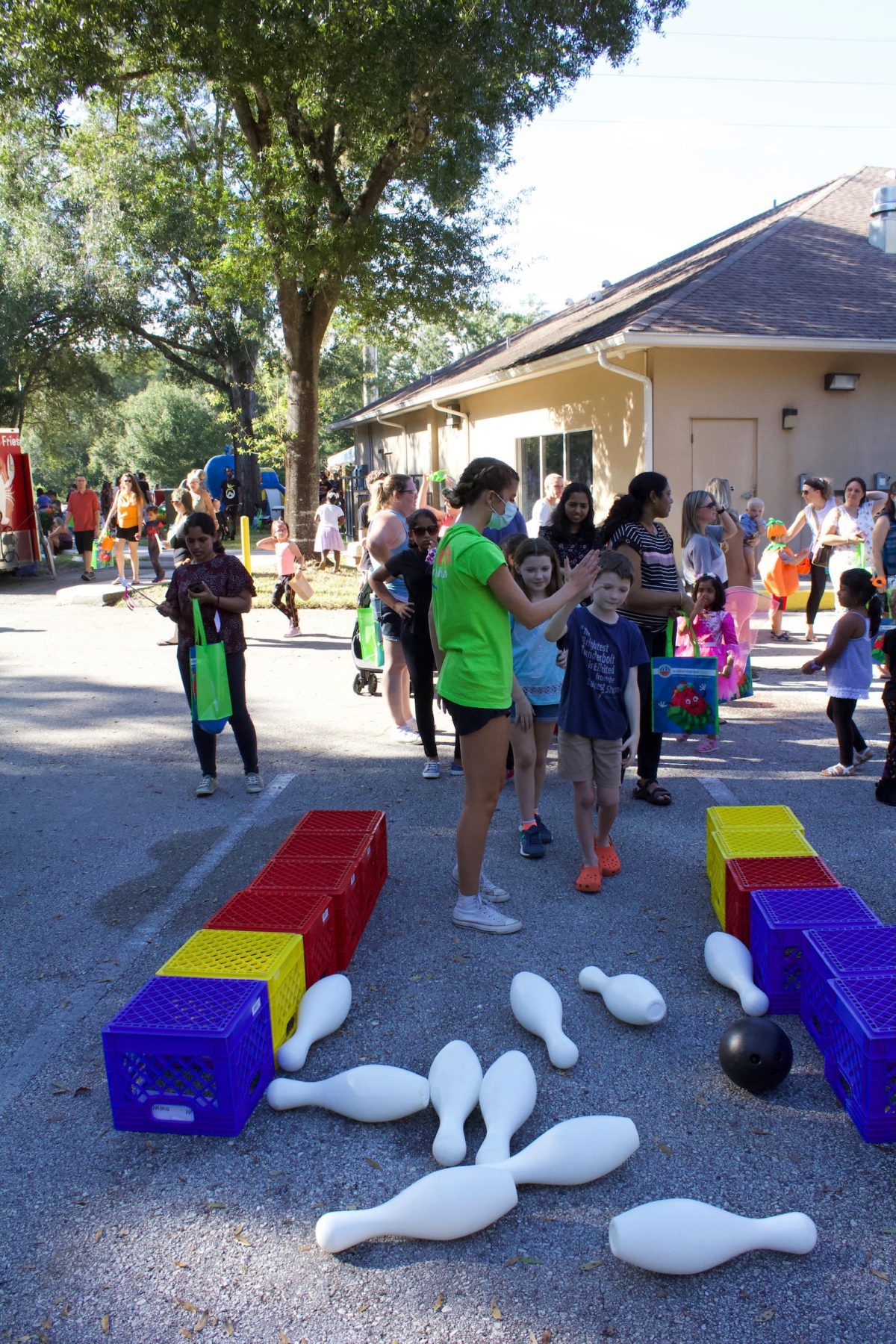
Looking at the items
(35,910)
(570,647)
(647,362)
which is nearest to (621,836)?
(570,647)

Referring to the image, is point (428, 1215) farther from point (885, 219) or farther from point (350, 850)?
point (885, 219)

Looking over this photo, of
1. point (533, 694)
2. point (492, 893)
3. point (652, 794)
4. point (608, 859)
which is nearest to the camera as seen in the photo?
point (492, 893)

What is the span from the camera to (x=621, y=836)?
219 inches

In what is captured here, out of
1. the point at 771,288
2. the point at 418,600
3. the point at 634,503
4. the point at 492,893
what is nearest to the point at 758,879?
the point at 492,893

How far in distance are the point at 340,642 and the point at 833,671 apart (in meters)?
6.83

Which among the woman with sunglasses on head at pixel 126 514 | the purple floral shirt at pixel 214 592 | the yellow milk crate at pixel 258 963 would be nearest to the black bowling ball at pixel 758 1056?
the yellow milk crate at pixel 258 963

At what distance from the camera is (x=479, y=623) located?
4109mm

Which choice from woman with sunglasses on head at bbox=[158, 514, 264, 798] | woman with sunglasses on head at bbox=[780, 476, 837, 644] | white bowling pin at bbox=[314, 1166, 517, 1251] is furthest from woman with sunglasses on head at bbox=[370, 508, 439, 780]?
woman with sunglasses on head at bbox=[780, 476, 837, 644]

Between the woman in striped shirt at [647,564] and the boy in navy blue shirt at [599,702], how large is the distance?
0.93 m

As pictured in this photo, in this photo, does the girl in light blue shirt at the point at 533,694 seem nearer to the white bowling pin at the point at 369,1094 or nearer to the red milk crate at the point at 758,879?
the red milk crate at the point at 758,879

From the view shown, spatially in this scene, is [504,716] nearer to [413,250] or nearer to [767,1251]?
[767,1251]

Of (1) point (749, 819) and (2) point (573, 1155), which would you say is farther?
(1) point (749, 819)

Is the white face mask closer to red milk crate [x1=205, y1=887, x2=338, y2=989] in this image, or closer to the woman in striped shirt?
the woman in striped shirt

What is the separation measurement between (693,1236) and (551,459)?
1634 centimetres
